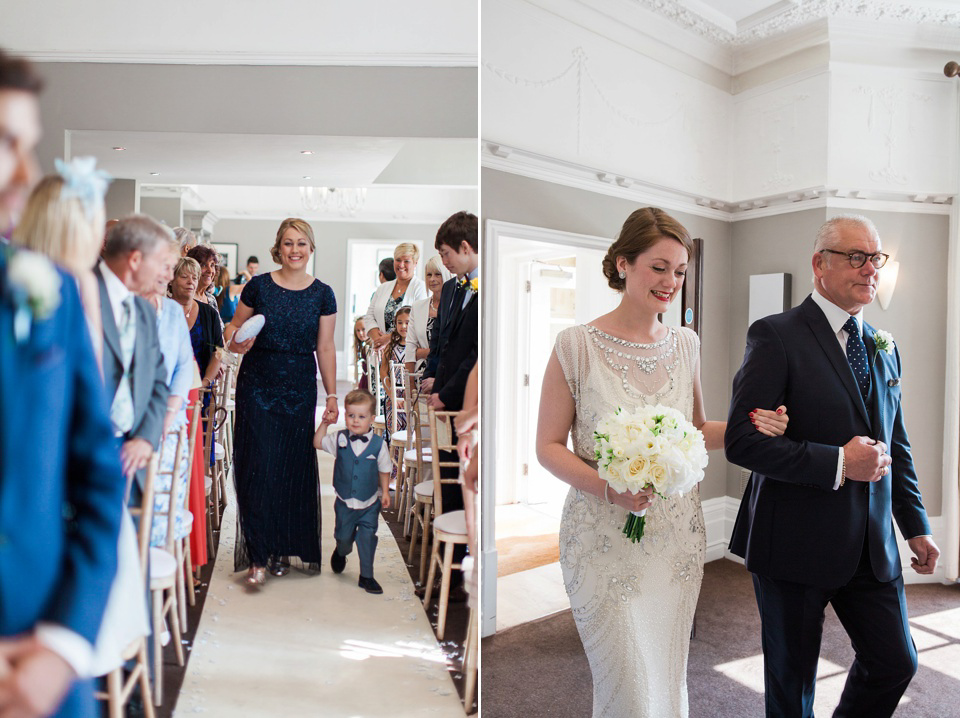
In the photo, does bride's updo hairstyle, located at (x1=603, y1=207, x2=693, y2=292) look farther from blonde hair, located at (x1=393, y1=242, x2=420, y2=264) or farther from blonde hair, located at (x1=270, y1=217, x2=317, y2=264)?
blonde hair, located at (x1=270, y1=217, x2=317, y2=264)

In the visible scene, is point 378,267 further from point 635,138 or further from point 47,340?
point 635,138

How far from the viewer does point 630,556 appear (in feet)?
4.67

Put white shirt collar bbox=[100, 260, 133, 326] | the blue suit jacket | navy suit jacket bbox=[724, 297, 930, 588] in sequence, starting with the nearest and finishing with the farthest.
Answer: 1. the blue suit jacket
2. white shirt collar bbox=[100, 260, 133, 326]
3. navy suit jacket bbox=[724, 297, 930, 588]

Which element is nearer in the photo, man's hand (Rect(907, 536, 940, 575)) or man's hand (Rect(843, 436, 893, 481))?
man's hand (Rect(843, 436, 893, 481))

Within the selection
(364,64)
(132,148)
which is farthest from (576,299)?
(132,148)

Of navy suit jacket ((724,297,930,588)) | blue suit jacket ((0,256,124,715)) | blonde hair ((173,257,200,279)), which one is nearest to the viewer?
blue suit jacket ((0,256,124,715))

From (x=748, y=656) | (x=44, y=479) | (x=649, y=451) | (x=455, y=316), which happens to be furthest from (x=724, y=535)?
(x=44, y=479)

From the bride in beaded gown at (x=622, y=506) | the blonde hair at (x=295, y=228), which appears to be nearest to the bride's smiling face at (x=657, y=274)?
the bride in beaded gown at (x=622, y=506)

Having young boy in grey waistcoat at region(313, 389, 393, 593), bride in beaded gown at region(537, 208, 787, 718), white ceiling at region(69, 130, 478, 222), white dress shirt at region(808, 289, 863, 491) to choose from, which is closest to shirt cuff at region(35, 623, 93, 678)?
young boy in grey waistcoat at region(313, 389, 393, 593)

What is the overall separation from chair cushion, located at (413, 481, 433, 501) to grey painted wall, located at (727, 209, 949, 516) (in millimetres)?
762

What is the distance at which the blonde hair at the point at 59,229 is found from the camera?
0.71m

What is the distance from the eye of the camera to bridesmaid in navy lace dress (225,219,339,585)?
1.05m

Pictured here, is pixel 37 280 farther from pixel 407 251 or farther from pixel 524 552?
pixel 524 552

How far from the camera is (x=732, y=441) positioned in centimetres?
139
